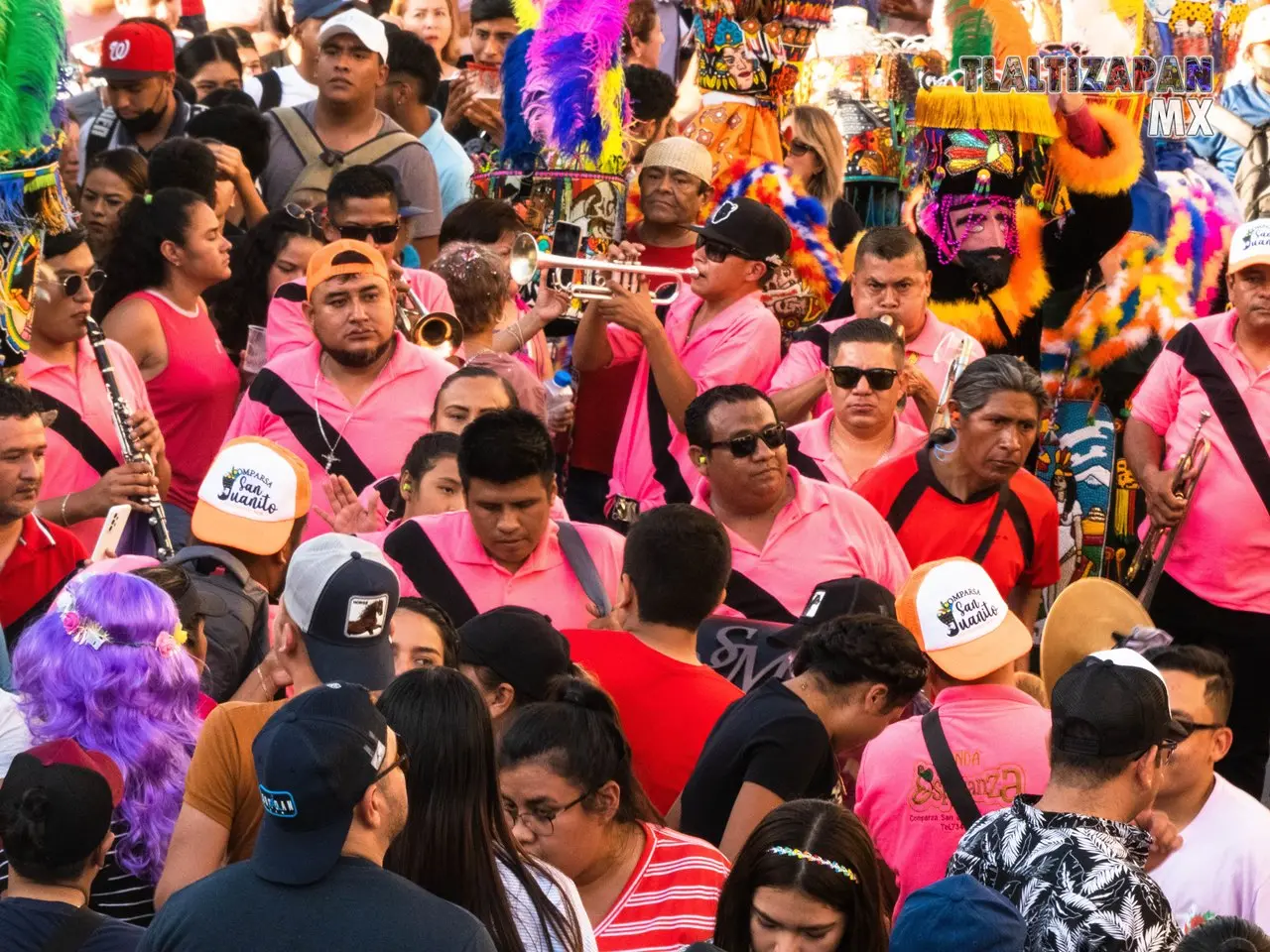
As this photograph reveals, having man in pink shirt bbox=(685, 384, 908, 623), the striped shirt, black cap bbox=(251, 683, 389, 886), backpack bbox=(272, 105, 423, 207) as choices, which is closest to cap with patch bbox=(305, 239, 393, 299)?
man in pink shirt bbox=(685, 384, 908, 623)

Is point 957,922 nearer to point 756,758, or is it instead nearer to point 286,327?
point 756,758

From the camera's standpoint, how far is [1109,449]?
8.66 meters

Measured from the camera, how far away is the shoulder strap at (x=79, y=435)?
22.1 feet

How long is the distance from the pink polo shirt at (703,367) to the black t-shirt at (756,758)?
115 inches

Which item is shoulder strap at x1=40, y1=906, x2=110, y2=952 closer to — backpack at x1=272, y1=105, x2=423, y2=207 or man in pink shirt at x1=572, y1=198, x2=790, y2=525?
man in pink shirt at x1=572, y1=198, x2=790, y2=525

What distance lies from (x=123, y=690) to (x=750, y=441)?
2.45m

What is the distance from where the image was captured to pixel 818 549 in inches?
247

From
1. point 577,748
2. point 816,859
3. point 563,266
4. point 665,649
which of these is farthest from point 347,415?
point 816,859

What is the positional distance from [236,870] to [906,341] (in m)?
5.02

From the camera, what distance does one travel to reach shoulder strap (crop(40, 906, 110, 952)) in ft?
12.1

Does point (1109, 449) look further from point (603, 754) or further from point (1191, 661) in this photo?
point (603, 754)

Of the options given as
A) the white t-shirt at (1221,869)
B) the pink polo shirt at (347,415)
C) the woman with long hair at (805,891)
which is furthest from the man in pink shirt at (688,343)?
the woman with long hair at (805,891)

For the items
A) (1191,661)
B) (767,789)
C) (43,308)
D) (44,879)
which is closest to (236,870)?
(44,879)

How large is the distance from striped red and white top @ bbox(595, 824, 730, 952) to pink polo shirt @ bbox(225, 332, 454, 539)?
2.98 meters
